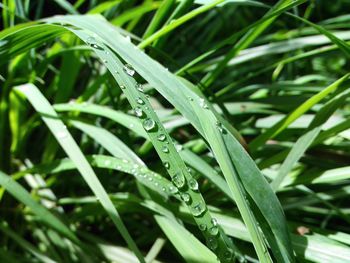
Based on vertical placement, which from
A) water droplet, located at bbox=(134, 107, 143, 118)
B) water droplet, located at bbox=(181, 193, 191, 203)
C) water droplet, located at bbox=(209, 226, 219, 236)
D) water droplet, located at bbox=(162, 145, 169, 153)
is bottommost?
water droplet, located at bbox=(209, 226, 219, 236)

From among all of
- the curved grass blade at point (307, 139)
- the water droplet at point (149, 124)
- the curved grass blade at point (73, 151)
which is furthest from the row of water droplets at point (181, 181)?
the curved grass blade at point (307, 139)

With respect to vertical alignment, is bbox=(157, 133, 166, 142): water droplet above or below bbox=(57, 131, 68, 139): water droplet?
below

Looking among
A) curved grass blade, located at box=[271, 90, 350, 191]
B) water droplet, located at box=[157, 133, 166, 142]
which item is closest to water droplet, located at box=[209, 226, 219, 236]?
water droplet, located at box=[157, 133, 166, 142]

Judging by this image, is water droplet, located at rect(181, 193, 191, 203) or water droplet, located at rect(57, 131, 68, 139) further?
water droplet, located at rect(57, 131, 68, 139)

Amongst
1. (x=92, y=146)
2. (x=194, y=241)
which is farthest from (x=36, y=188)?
(x=194, y=241)

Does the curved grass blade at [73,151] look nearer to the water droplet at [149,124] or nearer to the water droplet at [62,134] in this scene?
the water droplet at [62,134]

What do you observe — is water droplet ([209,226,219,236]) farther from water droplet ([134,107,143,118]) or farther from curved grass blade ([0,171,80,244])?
curved grass blade ([0,171,80,244])

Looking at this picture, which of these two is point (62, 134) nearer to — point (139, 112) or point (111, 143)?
point (111, 143)

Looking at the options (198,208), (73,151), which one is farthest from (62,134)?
(198,208)
